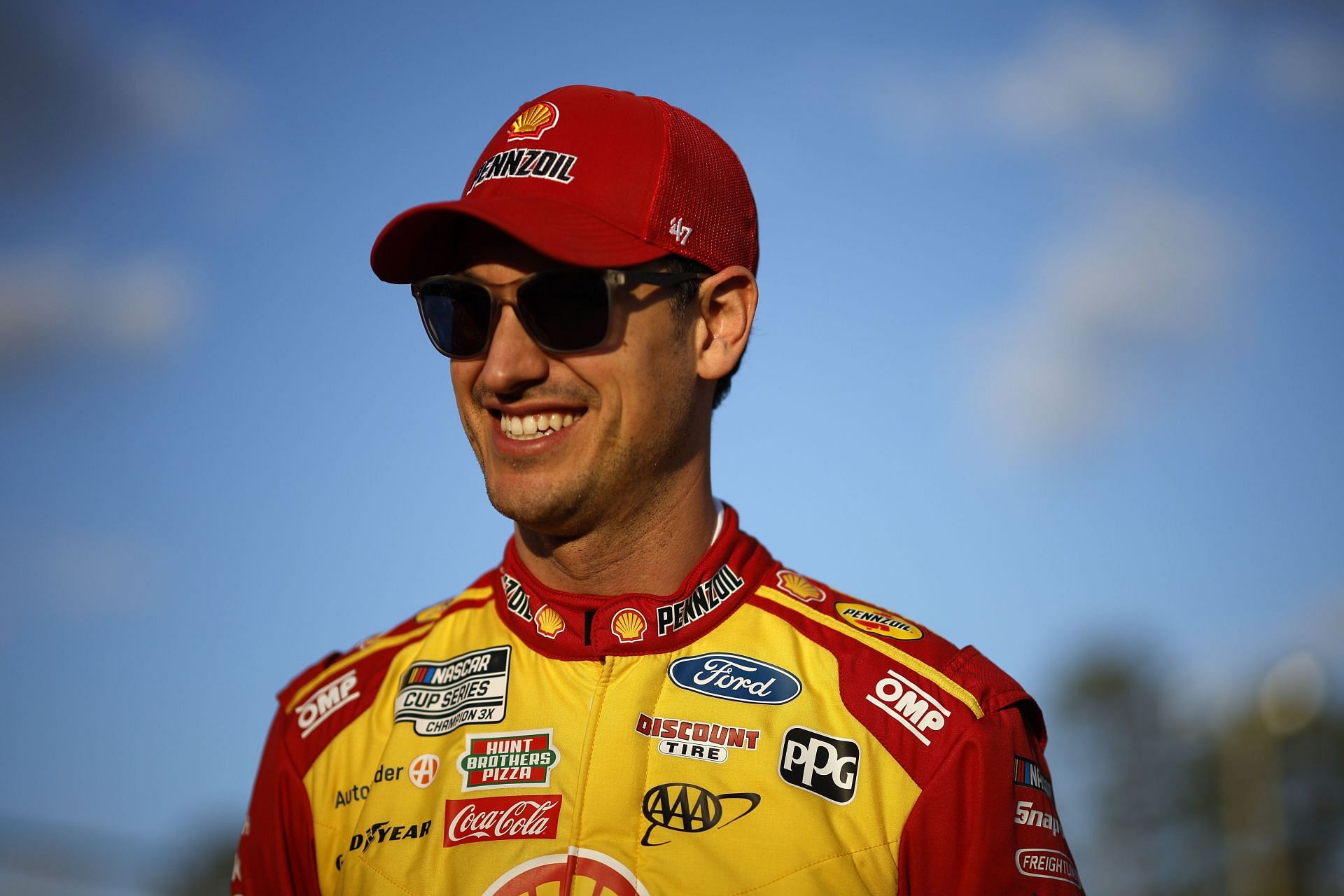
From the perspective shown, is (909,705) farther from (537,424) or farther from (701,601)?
(537,424)

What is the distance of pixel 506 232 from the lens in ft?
9.80

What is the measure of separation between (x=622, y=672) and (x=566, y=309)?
91 cm

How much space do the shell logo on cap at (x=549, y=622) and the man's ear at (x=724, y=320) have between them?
732 mm

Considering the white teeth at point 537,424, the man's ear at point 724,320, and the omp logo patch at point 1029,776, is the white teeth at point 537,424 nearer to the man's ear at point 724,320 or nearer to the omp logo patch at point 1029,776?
the man's ear at point 724,320

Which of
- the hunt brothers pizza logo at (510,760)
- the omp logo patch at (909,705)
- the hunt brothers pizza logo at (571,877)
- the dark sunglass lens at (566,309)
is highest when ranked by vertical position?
the dark sunglass lens at (566,309)

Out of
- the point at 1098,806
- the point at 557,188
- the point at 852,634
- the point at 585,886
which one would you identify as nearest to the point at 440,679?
the point at 585,886

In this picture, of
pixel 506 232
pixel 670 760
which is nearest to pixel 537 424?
pixel 506 232

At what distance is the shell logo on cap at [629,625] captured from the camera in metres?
3.18

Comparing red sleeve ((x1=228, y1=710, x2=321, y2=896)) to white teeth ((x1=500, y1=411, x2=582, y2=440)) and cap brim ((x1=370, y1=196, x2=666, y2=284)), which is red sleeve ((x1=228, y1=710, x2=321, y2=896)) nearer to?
white teeth ((x1=500, y1=411, x2=582, y2=440))

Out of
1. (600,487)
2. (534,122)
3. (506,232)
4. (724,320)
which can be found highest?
(534,122)

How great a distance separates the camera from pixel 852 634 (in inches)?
128

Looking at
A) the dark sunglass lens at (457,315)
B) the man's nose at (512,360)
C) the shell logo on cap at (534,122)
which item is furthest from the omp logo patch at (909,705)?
the shell logo on cap at (534,122)

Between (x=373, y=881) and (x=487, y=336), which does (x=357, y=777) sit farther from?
(x=487, y=336)

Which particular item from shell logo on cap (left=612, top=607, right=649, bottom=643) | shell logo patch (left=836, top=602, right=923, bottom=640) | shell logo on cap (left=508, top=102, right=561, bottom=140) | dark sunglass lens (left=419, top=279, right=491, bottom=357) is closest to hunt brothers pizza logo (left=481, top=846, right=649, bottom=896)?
shell logo on cap (left=612, top=607, right=649, bottom=643)
